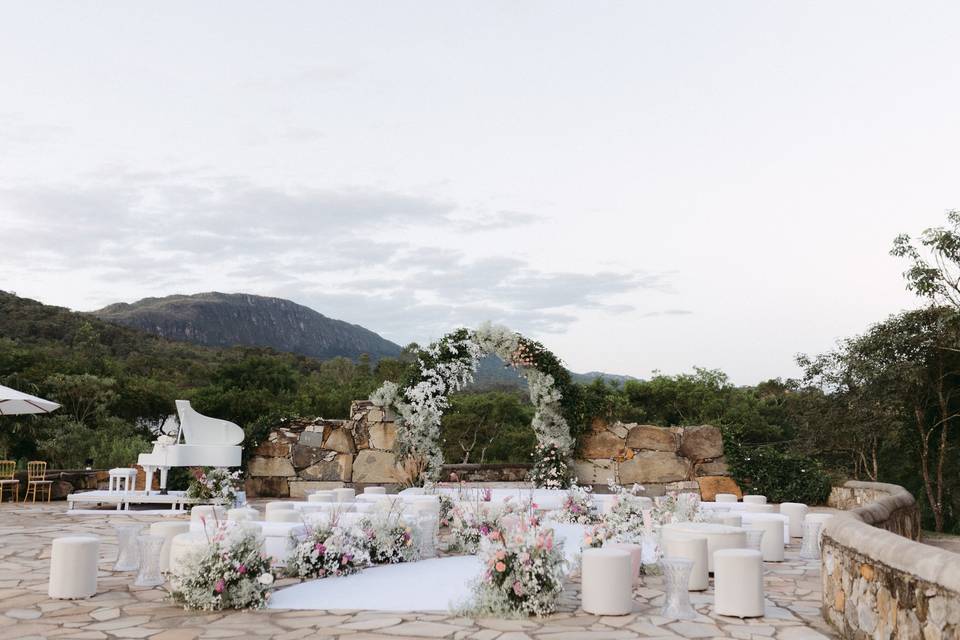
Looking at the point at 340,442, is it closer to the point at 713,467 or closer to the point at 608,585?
the point at 713,467

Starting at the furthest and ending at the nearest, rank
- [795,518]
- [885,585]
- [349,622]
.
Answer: [795,518] < [349,622] < [885,585]

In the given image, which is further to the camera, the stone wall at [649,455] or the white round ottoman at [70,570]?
the stone wall at [649,455]

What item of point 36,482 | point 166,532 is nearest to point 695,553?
point 166,532

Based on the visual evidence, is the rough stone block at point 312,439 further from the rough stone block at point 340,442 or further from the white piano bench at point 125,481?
the white piano bench at point 125,481

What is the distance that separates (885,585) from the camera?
184 inches

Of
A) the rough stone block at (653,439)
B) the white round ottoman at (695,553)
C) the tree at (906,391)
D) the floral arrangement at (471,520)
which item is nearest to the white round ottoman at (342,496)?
the floral arrangement at (471,520)

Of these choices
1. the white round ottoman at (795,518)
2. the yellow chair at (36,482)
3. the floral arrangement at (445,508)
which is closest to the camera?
the white round ottoman at (795,518)

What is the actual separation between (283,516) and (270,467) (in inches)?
267

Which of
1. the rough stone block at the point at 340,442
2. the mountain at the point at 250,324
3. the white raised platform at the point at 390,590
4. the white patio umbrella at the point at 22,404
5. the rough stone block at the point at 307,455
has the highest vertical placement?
the mountain at the point at 250,324

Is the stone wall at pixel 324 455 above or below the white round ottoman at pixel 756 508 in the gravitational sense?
above

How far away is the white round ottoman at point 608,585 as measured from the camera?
6039mm

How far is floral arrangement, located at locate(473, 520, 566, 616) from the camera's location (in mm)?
6035

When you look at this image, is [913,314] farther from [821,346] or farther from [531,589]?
[531,589]

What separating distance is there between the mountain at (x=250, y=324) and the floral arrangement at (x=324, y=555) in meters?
54.8
